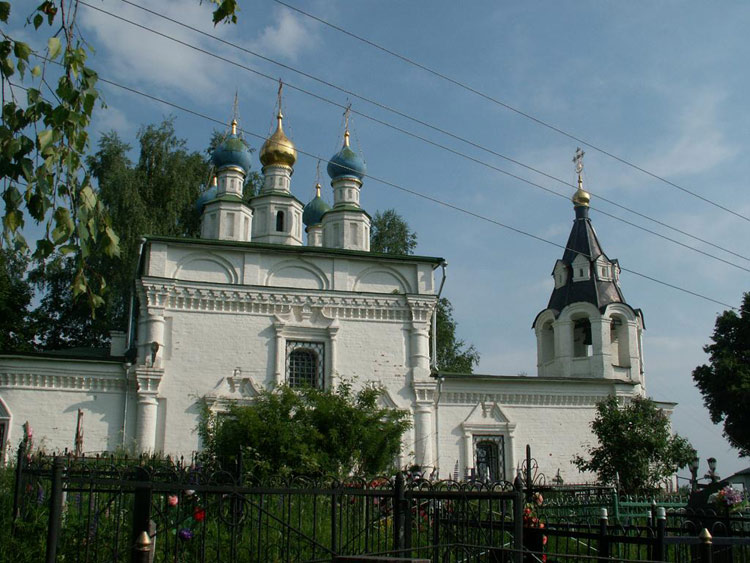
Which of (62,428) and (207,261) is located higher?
(207,261)

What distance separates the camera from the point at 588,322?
21.9 metres

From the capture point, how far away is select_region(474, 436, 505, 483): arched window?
19.4 metres

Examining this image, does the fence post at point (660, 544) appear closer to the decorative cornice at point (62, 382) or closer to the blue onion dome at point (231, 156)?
the decorative cornice at point (62, 382)

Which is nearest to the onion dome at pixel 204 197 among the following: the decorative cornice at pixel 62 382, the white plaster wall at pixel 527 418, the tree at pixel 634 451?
the decorative cornice at pixel 62 382

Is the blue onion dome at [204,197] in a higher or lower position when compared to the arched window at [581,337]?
higher

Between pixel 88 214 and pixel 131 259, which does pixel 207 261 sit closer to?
pixel 131 259

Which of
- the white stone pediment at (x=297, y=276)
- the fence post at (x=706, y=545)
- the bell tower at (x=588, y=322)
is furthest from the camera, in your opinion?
the bell tower at (x=588, y=322)

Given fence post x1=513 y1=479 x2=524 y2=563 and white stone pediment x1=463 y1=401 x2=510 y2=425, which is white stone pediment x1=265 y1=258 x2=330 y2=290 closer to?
white stone pediment x1=463 y1=401 x2=510 y2=425

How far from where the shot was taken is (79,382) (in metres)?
17.1

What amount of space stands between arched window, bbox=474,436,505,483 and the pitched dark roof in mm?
4608

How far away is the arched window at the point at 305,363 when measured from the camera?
18.5 metres

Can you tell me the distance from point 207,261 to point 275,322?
7.06ft

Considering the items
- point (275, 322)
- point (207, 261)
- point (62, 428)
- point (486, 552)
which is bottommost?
point (486, 552)

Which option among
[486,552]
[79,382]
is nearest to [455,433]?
[79,382]
